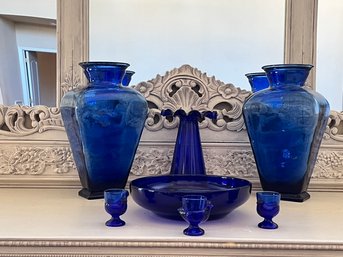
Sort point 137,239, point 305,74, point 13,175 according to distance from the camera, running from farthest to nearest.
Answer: point 13,175
point 305,74
point 137,239

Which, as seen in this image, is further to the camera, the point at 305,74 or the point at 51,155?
the point at 51,155


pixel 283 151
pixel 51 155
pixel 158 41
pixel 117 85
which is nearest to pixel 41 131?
A: pixel 51 155

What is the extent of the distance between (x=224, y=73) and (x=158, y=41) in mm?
213

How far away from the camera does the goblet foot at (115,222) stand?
2.51ft

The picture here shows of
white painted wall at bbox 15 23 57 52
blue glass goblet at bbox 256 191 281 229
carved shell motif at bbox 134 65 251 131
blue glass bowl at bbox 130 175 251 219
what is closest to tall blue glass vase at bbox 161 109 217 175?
carved shell motif at bbox 134 65 251 131

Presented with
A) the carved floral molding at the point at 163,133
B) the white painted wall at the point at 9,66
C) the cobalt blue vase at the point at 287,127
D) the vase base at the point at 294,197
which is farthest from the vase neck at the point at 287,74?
the white painted wall at the point at 9,66

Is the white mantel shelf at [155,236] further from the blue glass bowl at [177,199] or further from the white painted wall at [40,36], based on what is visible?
the white painted wall at [40,36]

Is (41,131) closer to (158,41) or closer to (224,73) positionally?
(158,41)

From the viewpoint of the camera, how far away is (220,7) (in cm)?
118

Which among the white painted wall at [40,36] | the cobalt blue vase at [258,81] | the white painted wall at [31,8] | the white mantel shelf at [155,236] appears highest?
the white painted wall at [31,8]

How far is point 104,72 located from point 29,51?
304 mm

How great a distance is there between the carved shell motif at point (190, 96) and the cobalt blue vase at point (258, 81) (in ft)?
0.14

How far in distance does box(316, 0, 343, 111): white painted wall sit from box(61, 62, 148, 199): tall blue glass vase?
0.54 metres

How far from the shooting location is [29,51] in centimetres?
115
